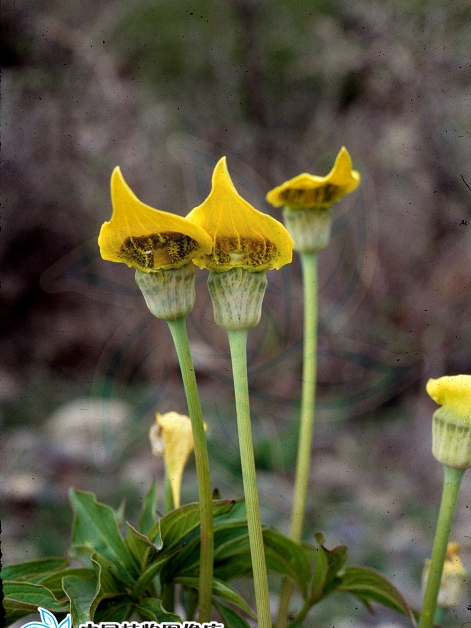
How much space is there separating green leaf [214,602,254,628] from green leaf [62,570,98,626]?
0.09 metres

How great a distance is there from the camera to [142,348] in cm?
155

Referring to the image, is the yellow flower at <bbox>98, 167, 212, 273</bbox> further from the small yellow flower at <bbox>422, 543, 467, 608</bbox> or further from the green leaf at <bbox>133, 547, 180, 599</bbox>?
the small yellow flower at <bbox>422, 543, 467, 608</bbox>

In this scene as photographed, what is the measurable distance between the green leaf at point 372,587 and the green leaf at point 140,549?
0.14 meters

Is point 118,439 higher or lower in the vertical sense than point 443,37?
lower

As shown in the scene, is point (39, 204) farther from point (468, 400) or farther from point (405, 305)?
point (468, 400)

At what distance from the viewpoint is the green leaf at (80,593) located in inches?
14.3

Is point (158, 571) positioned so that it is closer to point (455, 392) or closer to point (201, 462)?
A: point (201, 462)

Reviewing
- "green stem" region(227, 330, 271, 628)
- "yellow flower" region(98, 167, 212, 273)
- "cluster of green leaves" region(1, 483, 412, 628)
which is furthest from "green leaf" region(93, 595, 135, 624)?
"yellow flower" region(98, 167, 212, 273)

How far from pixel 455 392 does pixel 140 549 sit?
0.23 m

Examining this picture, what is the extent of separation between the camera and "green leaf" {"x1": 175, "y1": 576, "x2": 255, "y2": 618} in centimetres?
40

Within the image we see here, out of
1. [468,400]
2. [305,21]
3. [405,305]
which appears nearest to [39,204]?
[305,21]

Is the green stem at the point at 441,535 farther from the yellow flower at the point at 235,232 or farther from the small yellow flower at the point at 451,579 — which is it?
the yellow flower at the point at 235,232

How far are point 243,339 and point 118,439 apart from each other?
3.11ft

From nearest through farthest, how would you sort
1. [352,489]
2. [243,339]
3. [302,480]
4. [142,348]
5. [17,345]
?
[243,339]
[302,480]
[352,489]
[17,345]
[142,348]
